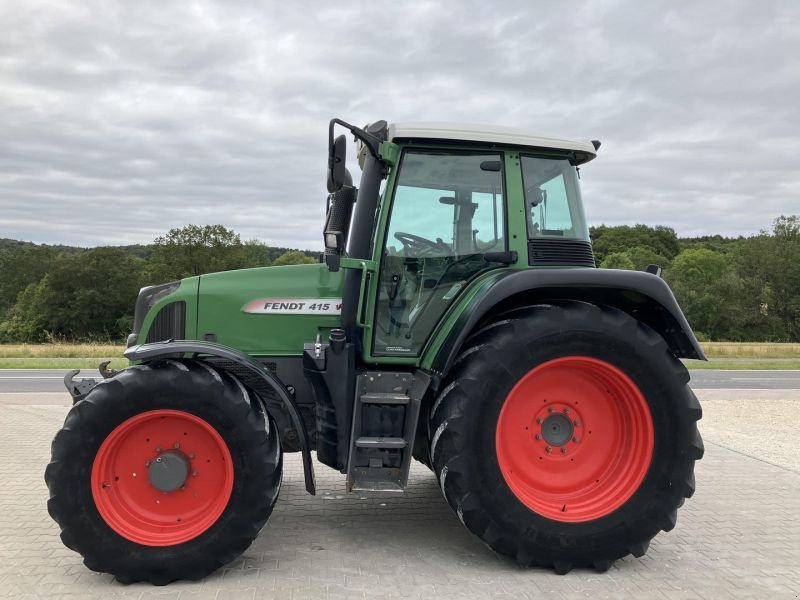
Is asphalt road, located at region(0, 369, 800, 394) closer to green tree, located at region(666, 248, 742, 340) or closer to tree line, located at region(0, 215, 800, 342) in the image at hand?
tree line, located at region(0, 215, 800, 342)

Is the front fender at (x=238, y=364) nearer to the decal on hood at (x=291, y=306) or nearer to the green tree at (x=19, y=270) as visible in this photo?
the decal on hood at (x=291, y=306)

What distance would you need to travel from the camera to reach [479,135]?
12.5 feet

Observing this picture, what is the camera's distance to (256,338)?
415 cm

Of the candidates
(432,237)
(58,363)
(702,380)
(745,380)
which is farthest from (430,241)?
(58,363)

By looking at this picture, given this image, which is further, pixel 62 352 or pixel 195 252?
pixel 195 252

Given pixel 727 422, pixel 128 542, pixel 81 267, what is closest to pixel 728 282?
pixel 727 422

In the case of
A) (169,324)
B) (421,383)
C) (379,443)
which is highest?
(169,324)

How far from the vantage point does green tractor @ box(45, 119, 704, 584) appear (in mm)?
3420

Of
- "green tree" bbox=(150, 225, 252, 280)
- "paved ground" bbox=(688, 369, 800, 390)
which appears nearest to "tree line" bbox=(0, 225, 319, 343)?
"green tree" bbox=(150, 225, 252, 280)

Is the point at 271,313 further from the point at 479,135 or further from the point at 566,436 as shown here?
the point at 566,436

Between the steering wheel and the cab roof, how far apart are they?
1.91 ft

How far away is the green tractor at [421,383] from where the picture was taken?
11.2 feet

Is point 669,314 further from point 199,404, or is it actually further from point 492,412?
point 199,404

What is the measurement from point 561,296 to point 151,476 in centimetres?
257
